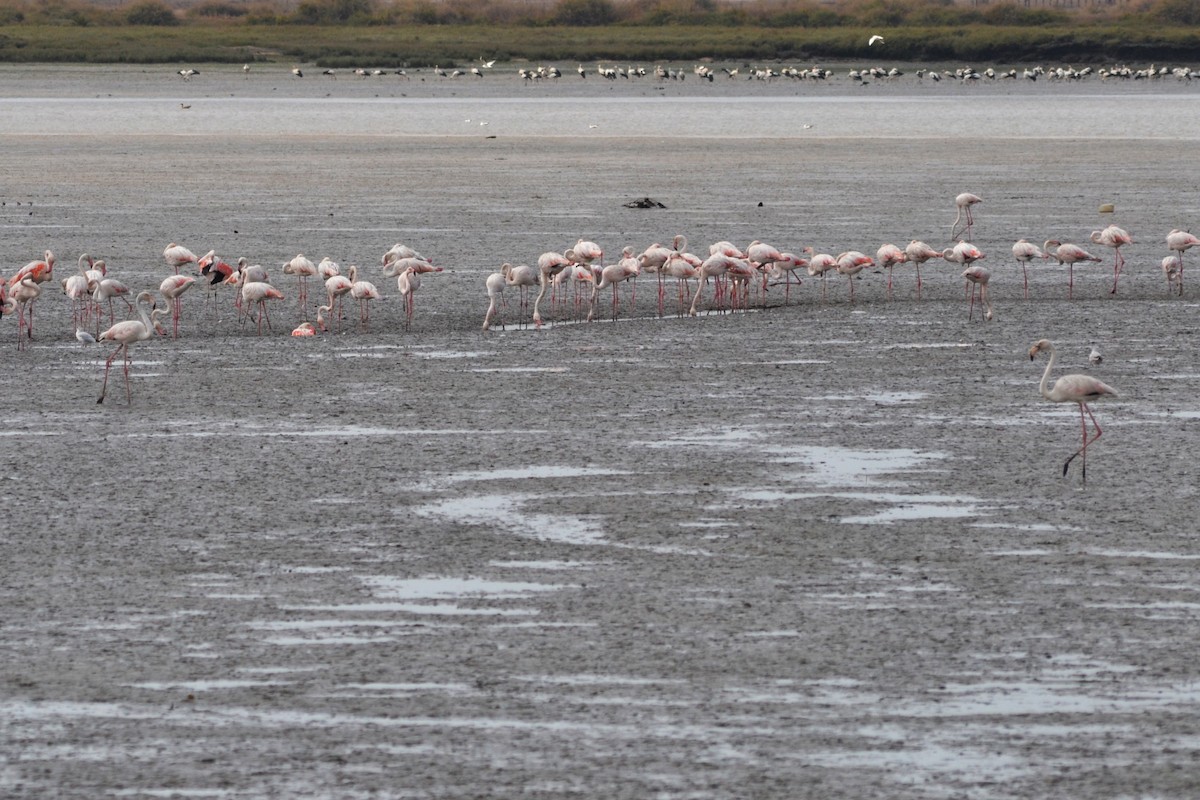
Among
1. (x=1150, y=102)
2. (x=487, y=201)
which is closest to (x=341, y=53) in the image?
(x=1150, y=102)

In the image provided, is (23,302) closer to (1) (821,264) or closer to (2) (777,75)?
(1) (821,264)

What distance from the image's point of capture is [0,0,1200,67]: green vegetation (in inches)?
A: 4392

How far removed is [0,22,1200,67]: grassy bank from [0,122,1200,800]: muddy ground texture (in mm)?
92051

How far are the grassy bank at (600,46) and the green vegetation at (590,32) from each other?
11 cm

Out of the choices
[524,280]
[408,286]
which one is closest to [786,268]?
[524,280]

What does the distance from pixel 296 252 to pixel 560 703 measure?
51.6 feet

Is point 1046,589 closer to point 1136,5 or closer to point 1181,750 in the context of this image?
point 1181,750

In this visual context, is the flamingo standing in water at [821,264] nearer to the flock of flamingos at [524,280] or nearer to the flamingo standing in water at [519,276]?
the flock of flamingos at [524,280]

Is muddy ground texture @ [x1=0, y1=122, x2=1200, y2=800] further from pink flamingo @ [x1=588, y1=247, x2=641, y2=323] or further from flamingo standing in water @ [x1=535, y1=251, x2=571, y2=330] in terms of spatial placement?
pink flamingo @ [x1=588, y1=247, x2=641, y2=323]

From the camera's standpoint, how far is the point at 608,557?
900cm

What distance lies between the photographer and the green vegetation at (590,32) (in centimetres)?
11156

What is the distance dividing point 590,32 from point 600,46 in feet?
53.4

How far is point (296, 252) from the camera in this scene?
22094 mm

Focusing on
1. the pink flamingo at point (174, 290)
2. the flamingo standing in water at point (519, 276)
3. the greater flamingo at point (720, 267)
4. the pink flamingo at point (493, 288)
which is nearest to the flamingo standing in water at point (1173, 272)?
the greater flamingo at point (720, 267)
